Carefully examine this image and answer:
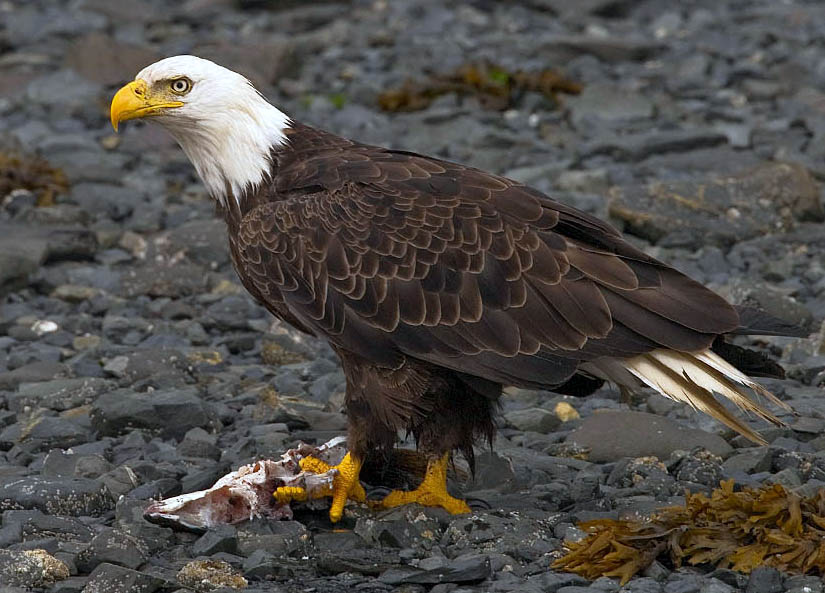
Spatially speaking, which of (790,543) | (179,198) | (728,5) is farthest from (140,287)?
(728,5)

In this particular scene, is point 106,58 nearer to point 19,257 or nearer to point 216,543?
point 19,257

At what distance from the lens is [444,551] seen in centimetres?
552

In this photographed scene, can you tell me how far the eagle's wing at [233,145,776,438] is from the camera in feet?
18.6

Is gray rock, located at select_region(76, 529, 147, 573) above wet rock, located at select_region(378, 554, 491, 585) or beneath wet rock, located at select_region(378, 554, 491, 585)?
above

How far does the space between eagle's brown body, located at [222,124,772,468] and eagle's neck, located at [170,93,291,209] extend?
311 millimetres

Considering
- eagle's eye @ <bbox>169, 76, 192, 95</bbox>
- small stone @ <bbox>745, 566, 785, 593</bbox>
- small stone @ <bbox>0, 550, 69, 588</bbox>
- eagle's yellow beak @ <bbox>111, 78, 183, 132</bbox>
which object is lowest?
small stone @ <bbox>745, 566, 785, 593</bbox>

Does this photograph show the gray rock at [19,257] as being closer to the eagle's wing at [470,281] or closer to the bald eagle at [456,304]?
the bald eagle at [456,304]

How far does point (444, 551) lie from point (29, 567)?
1.50 metres

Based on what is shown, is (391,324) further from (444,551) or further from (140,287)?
(140,287)

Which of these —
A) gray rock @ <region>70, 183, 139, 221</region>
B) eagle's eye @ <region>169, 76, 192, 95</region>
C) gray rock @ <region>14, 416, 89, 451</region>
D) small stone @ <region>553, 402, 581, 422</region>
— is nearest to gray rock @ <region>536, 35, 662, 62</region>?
gray rock @ <region>70, 183, 139, 221</region>

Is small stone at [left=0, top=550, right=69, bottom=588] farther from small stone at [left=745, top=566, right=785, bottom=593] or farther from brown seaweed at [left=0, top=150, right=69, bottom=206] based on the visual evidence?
brown seaweed at [left=0, top=150, right=69, bottom=206]

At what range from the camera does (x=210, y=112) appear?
633 centimetres

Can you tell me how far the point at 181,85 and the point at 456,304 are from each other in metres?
1.60

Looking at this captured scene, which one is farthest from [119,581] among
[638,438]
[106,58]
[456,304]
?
[106,58]
